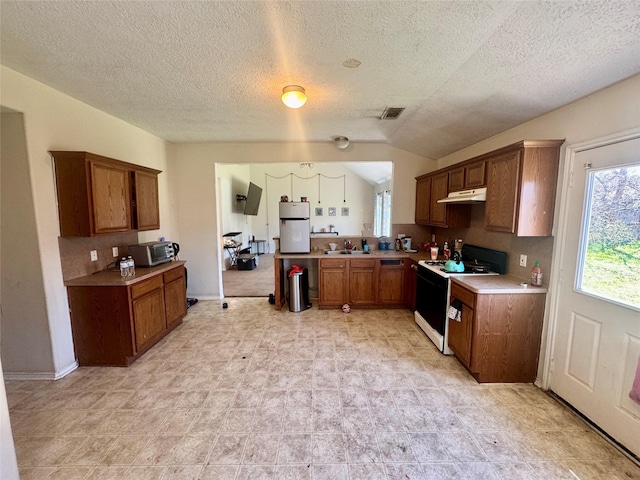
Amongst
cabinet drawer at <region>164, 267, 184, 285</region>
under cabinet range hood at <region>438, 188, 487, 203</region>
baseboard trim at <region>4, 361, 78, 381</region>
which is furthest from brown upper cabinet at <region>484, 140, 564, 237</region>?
baseboard trim at <region>4, 361, 78, 381</region>

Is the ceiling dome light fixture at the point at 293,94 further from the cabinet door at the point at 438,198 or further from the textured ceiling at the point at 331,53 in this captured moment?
the cabinet door at the point at 438,198

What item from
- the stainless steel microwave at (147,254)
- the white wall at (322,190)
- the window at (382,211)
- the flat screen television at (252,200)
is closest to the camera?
the stainless steel microwave at (147,254)

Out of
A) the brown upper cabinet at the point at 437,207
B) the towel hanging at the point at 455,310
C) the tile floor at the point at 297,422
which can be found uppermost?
the brown upper cabinet at the point at 437,207

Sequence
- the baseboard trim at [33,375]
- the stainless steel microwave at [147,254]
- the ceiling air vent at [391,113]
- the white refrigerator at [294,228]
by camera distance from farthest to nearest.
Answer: the white refrigerator at [294,228] → the stainless steel microwave at [147,254] → the ceiling air vent at [391,113] → the baseboard trim at [33,375]

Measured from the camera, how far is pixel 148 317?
2.86m

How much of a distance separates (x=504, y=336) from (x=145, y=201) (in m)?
4.14

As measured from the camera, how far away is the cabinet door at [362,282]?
158 inches

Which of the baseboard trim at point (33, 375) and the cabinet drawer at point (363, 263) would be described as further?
the cabinet drawer at point (363, 263)

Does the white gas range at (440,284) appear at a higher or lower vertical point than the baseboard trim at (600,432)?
higher

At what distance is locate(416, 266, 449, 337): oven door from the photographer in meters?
2.85

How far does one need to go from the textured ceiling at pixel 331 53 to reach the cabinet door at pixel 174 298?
6.77 ft

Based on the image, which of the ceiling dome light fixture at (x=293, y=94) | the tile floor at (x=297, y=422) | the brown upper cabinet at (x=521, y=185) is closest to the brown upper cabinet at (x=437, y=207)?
the brown upper cabinet at (x=521, y=185)

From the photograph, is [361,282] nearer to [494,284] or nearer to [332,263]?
[332,263]

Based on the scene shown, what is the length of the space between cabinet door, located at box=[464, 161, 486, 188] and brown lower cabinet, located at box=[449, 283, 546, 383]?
45.4 inches
